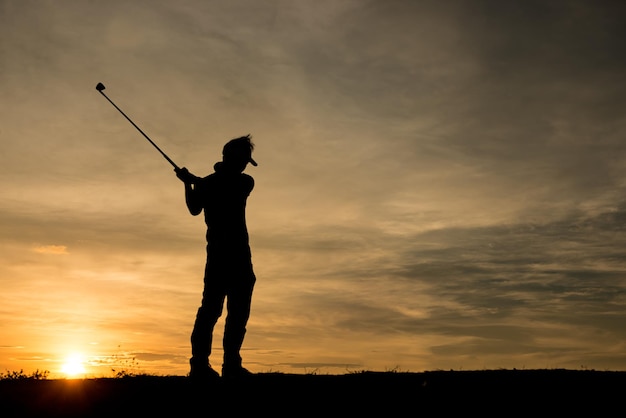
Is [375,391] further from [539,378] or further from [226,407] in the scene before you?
[539,378]

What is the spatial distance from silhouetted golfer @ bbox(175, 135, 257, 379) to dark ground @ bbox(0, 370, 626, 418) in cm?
51

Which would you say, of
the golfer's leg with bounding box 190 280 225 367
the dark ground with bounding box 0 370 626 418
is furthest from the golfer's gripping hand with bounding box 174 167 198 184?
the dark ground with bounding box 0 370 626 418

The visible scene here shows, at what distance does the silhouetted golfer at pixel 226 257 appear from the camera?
9.24 m

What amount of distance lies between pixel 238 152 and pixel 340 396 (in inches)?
140

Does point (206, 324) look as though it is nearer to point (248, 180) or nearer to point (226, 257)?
point (226, 257)

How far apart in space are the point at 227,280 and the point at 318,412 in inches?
108

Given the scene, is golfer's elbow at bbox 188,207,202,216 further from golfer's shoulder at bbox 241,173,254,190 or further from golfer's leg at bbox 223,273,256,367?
golfer's leg at bbox 223,273,256,367

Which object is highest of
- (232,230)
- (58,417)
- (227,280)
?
(232,230)

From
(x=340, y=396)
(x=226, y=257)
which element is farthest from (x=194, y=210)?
(x=340, y=396)

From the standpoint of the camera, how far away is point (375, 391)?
26.2ft

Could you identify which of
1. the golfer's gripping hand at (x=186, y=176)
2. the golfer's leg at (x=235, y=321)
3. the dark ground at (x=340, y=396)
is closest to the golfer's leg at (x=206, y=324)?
the golfer's leg at (x=235, y=321)

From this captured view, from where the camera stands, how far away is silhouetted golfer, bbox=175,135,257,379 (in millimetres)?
9242

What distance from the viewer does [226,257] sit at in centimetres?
930

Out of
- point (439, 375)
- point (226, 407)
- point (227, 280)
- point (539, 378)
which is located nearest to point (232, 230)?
point (227, 280)
